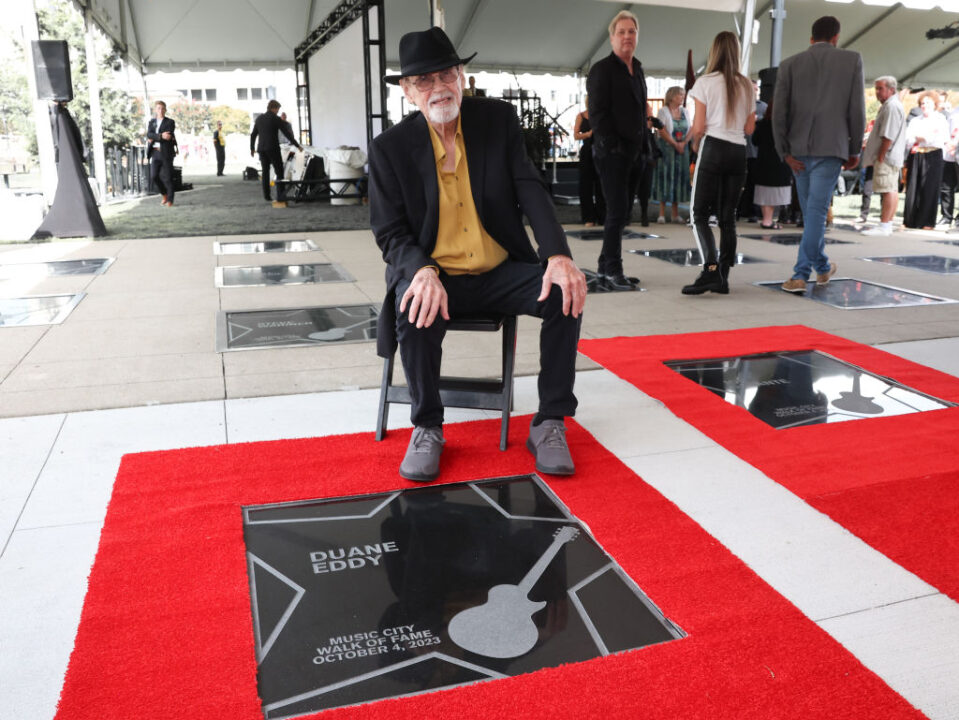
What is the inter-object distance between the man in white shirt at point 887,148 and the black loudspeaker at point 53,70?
846 cm

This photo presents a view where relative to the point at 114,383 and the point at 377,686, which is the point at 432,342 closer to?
the point at 377,686

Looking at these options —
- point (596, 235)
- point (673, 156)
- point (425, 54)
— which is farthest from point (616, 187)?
point (673, 156)

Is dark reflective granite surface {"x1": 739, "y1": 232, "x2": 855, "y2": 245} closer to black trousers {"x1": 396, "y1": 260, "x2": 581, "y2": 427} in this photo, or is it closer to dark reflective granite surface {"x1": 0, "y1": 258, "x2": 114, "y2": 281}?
black trousers {"x1": 396, "y1": 260, "x2": 581, "y2": 427}

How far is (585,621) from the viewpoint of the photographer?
189 centimetres

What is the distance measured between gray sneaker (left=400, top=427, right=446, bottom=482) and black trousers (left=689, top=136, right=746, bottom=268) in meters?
3.32

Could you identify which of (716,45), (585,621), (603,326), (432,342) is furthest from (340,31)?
(585,621)

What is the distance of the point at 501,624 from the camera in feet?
6.15

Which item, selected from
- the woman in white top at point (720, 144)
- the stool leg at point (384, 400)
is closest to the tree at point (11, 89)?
the woman in white top at point (720, 144)

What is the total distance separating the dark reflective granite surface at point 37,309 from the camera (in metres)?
4.84

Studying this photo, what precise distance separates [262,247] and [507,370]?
5.89 metres

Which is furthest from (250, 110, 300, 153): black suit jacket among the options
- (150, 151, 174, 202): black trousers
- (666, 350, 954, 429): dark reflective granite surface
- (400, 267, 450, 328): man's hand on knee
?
(400, 267, 450, 328): man's hand on knee

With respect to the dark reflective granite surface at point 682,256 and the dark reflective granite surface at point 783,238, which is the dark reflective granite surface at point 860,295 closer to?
the dark reflective granite surface at point 682,256

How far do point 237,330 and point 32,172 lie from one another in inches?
795

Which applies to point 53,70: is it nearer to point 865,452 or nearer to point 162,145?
point 162,145
